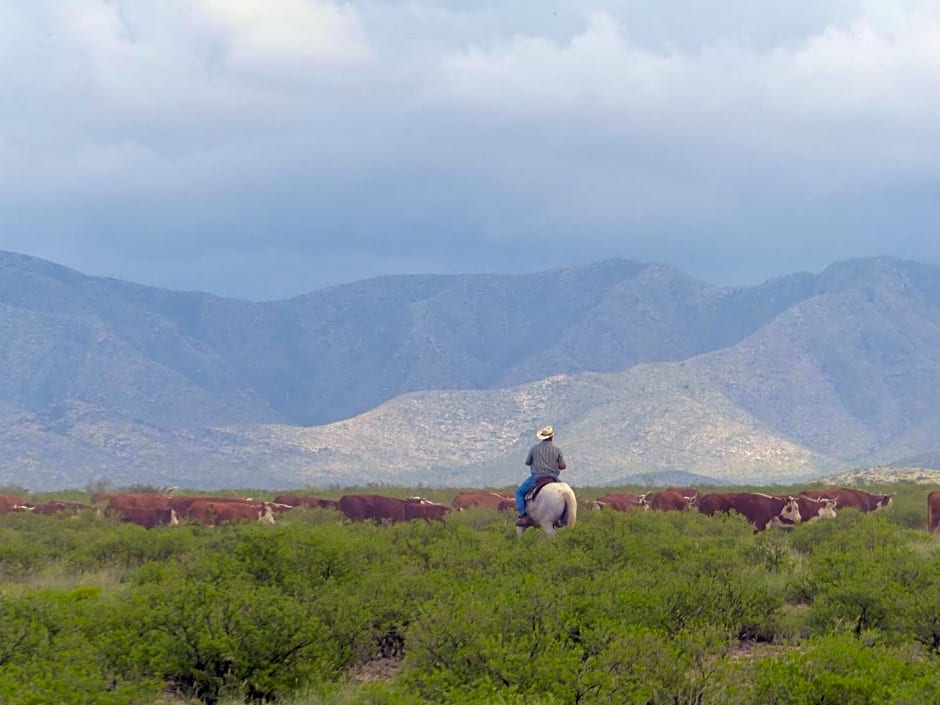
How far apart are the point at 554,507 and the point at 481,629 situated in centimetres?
917

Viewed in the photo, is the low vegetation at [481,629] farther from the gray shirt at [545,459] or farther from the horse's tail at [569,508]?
the gray shirt at [545,459]

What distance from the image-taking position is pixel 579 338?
172625 mm

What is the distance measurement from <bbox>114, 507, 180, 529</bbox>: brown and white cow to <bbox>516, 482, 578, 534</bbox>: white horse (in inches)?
498

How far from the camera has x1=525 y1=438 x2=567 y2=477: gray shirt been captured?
19.6m

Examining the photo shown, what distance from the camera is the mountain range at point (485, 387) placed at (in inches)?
4542

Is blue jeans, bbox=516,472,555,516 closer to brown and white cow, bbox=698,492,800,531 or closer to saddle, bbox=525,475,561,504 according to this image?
saddle, bbox=525,475,561,504

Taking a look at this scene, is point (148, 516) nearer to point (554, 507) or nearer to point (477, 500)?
point (477, 500)

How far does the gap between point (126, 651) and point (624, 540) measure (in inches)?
311

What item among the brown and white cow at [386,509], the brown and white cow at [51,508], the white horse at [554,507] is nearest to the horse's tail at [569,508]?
the white horse at [554,507]

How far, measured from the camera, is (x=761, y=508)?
27.5 meters

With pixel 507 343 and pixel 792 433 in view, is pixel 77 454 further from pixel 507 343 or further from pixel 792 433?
pixel 507 343

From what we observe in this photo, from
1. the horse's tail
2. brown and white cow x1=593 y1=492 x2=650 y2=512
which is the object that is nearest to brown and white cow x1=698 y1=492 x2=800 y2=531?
brown and white cow x1=593 y1=492 x2=650 y2=512

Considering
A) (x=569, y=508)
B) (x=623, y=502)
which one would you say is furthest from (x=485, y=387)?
(x=569, y=508)

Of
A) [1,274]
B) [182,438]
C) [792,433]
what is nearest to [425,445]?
[182,438]
